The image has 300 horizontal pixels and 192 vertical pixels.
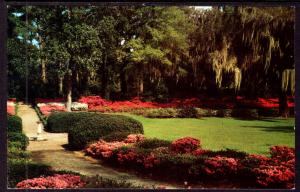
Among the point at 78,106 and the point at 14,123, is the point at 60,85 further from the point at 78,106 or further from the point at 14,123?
the point at 14,123

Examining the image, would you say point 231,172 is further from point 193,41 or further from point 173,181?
point 193,41

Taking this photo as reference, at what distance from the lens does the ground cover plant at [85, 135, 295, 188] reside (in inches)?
456

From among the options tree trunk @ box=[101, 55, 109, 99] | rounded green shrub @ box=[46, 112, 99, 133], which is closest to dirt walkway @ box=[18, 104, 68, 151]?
rounded green shrub @ box=[46, 112, 99, 133]

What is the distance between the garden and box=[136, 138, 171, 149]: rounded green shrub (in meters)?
0.03

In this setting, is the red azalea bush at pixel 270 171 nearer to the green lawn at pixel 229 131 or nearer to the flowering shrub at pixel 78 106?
the green lawn at pixel 229 131

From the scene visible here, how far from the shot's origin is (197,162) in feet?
40.1

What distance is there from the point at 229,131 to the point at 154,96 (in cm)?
274

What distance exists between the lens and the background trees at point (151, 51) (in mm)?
13406

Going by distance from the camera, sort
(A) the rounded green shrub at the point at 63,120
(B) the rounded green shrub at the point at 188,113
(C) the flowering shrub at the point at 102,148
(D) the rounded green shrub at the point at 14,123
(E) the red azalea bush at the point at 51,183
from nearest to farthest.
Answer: (E) the red azalea bush at the point at 51,183 → (C) the flowering shrub at the point at 102,148 → (D) the rounded green shrub at the point at 14,123 → (A) the rounded green shrub at the point at 63,120 → (B) the rounded green shrub at the point at 188,113

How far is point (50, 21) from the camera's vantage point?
44.1ft

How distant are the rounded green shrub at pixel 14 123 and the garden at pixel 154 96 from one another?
0.16ft

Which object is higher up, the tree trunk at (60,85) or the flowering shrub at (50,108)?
the tree trunk at (60,85)

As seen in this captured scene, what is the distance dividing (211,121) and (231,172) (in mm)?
3398

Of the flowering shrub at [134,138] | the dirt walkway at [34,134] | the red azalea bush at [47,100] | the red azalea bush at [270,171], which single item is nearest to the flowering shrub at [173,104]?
the red azalea bush at [47,100]
